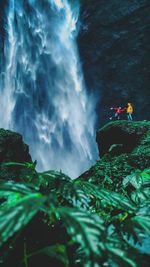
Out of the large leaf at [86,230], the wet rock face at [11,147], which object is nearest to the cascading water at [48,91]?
the wet rock face at [11,147]

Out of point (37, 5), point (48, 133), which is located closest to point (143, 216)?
point (48, 133)

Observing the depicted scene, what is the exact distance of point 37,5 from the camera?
23641mm

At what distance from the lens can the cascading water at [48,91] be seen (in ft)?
71.2

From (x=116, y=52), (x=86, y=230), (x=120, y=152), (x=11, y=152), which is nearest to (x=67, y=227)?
(x=86, y=230)

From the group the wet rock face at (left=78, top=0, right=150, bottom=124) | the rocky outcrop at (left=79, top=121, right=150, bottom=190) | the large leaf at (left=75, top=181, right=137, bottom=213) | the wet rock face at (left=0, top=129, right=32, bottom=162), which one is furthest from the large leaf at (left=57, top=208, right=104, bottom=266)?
the wet rock face at (left=78, top=0, right=150, bottom=124)

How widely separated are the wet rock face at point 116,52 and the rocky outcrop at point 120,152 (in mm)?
14462

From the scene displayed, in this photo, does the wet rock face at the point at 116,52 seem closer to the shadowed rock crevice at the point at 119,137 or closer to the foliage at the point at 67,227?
the shadowed rock crevice at the point at 119,137

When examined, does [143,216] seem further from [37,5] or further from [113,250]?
[37,5]

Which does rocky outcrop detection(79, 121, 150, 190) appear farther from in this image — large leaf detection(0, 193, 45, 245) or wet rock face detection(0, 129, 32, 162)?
wet rock face detection(0, 129, 32, 162)

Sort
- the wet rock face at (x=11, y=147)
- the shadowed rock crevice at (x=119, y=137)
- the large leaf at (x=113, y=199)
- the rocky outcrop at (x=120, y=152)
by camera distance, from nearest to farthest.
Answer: the large leaf at (x=113, y=199), the rocky outcrop at (x=120, y=152), the wet rock face at (x=11, y=147), the shadowed rock crevice at (x=119, y=137)

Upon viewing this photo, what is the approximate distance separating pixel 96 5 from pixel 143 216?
948 inches

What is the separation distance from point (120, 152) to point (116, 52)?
17.8 metres

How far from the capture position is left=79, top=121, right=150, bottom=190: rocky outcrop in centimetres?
356

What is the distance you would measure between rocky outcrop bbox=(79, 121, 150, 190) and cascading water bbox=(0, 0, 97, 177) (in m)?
14.0
